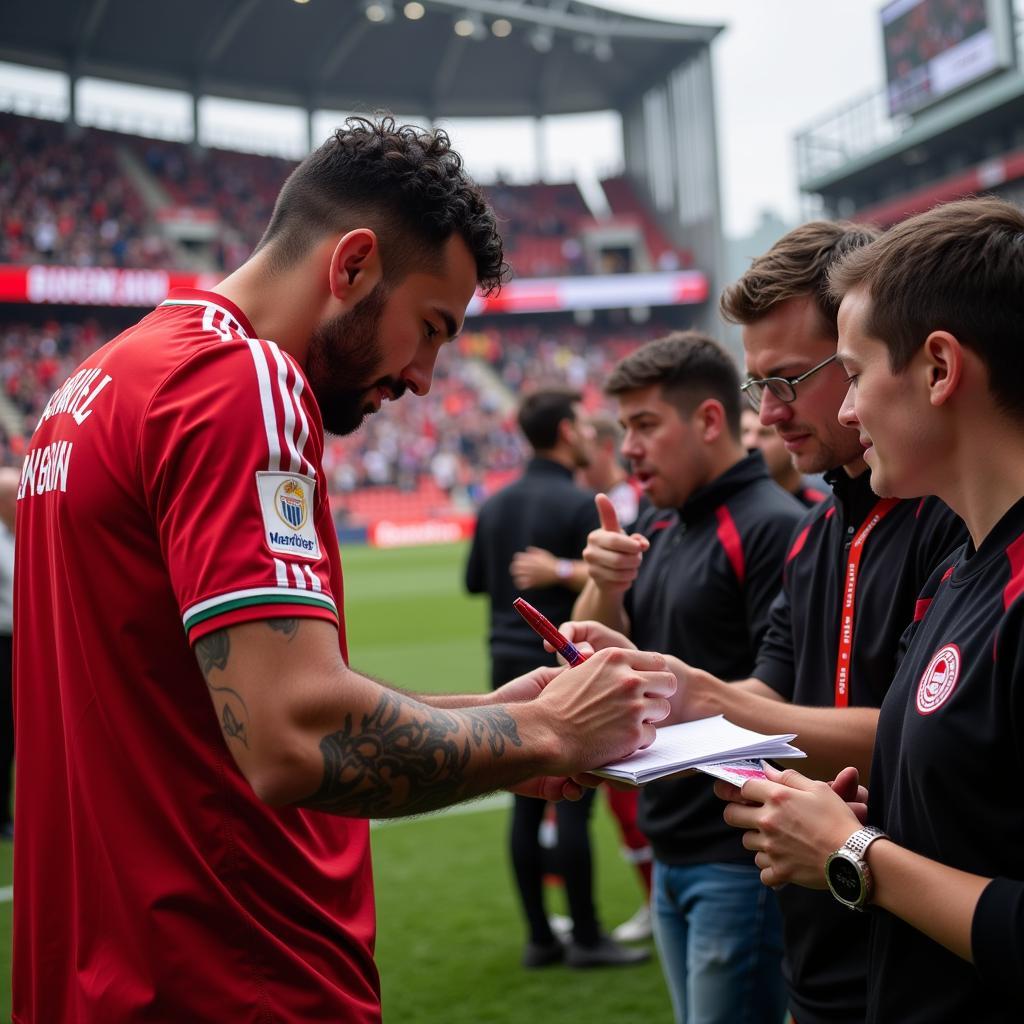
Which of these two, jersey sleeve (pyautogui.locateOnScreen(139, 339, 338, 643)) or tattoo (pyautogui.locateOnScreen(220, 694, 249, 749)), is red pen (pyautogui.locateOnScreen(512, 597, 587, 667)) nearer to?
jersey sleeve (pyautogui.locateOnScreen(139, 339, 338, 643))

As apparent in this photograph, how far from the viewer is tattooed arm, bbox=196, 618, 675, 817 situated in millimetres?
1524

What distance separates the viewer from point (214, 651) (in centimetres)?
154

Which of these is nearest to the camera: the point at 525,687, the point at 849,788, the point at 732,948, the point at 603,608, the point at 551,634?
the point at 849,788

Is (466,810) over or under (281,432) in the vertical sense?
under

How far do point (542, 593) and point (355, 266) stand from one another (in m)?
3.48

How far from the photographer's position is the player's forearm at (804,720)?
2158 millimetres

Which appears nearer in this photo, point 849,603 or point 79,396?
point 79,396

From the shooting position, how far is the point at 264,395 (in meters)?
1.62

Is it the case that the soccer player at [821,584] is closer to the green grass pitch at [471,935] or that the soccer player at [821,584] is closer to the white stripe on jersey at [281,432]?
the white stripe on jersey at [281,432]

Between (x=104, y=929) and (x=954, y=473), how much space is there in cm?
154


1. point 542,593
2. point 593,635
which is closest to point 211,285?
point 542,593

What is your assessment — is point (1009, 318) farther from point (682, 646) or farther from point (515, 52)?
point (515, 52)

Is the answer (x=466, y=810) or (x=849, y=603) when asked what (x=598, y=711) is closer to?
(x=849, y=603)

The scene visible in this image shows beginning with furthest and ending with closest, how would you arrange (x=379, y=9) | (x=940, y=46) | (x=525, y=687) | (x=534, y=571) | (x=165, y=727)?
(x=379, y=9) → (x=940, y=46) → (x=534, y=571) → (x=525, y=687) → (x=165, y=727)
